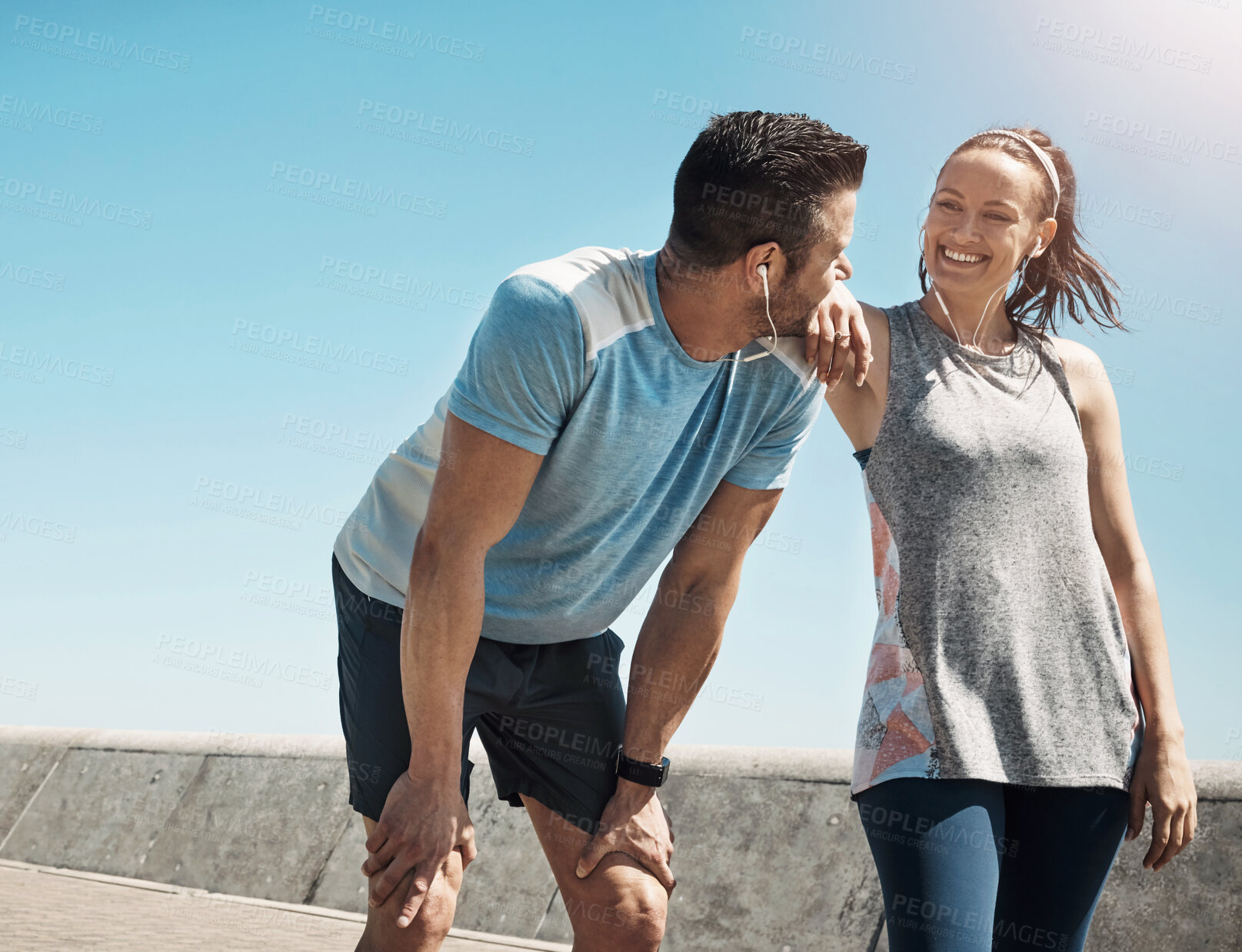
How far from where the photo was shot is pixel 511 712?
235 centimetres

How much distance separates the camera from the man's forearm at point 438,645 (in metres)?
1.88

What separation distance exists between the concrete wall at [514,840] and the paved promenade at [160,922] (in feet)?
0.33

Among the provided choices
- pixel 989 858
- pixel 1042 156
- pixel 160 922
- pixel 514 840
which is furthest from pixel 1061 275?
pixel 160 922

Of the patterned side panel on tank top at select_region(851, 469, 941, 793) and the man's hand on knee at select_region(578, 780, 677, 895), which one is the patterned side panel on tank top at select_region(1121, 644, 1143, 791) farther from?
the man's hand on knee at select_region(578, 780, 677, 895)

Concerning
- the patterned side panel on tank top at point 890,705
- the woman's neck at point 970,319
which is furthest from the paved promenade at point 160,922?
the woman's neck at point 970,319

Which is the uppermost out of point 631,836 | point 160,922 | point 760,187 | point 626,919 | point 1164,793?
point 760,187

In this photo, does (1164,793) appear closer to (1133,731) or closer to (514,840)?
(1133,731)

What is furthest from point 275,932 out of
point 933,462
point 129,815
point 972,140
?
point 972,140

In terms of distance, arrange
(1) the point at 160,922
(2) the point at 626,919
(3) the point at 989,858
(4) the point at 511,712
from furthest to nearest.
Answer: (1) the point at 160,922 → (4) the point at 511,712 → (2) the point at 626,919 → (3) the point at 989,858

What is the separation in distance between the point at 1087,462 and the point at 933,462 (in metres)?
0.44

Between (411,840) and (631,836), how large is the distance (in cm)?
64

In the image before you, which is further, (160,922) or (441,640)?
(160,922)

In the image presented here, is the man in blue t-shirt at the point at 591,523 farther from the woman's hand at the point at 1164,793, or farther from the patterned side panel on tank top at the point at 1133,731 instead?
the woman's hand at the point at 1164,793

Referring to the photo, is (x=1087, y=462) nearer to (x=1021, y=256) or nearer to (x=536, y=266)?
(x=1021, y=256)
